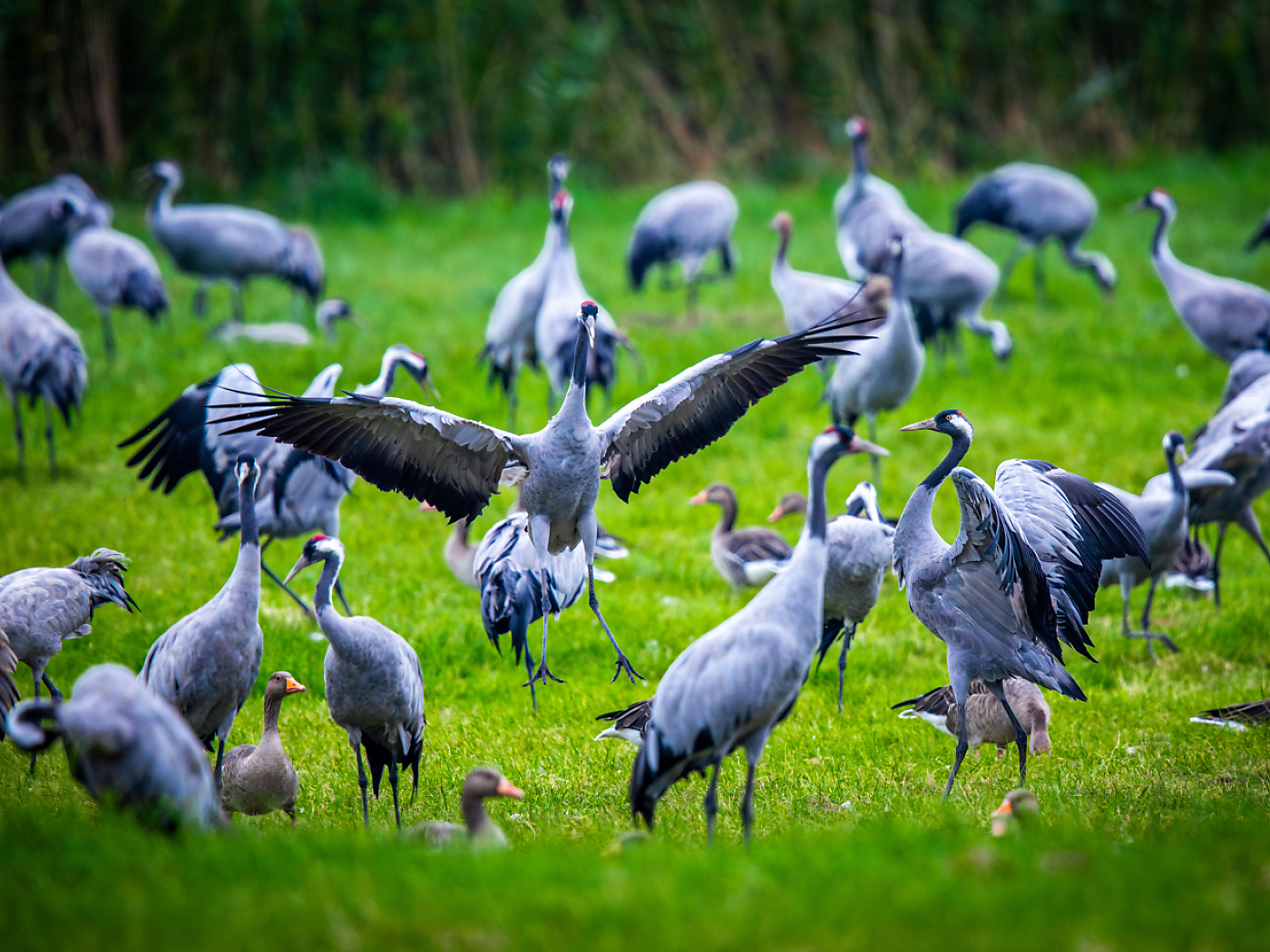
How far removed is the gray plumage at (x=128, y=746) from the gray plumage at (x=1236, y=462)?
18.3ft

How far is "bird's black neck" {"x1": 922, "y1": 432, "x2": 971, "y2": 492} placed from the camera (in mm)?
5203

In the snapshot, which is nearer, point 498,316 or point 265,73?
point 498,316

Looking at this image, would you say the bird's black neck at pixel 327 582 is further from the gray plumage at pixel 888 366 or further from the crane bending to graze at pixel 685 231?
A: the crane bending to graze at pixel 685 231

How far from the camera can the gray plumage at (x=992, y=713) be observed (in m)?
5.62

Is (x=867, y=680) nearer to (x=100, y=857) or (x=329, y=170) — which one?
(x=100, y=857)

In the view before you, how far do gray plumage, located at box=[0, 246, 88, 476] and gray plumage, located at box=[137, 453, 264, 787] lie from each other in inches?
189

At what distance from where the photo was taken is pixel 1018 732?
5219 mm

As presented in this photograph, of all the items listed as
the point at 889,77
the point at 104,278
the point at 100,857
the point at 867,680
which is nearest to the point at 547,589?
A: the point at 867,680

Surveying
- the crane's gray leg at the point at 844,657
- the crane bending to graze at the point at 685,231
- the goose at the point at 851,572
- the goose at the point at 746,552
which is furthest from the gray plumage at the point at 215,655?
the crane bending to graze at the point at 685,231

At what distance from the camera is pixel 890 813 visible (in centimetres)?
487

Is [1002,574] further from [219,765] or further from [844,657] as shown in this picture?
[219,765]

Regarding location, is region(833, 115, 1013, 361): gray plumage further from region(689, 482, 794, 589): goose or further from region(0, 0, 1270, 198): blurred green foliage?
region(0, 0, 1270, 198): blurred green foliage

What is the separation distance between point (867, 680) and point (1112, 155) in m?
14.0

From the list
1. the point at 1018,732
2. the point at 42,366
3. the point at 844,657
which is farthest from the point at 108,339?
the point at 1018,732
